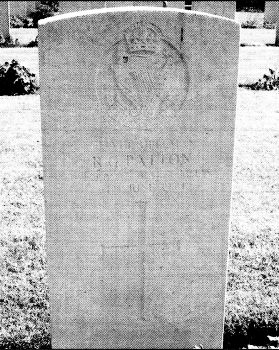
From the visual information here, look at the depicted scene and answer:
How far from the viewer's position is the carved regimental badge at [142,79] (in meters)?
3.00

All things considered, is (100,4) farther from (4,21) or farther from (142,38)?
(142,38)

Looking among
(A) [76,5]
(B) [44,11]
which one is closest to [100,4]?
(A) [76,5]

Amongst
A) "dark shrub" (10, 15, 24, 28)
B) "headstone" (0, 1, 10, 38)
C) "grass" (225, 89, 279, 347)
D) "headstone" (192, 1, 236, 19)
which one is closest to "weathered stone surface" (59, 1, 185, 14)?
"headstone" (192, 1, 236, 19)

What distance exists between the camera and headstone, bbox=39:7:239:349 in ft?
9.86

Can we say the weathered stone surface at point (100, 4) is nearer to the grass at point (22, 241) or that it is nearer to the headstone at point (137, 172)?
the grass at point (22, 241)

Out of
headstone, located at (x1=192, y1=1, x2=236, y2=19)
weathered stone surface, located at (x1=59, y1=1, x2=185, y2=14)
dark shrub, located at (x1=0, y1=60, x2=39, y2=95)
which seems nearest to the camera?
dark shrub, located at (x1=0, y1=60, x2=39, y2=95)

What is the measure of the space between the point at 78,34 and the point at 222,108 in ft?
2.96

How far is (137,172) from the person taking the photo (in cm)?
325

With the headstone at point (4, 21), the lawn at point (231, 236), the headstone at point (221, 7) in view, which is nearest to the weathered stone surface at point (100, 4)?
the headstone at point (221, 7)

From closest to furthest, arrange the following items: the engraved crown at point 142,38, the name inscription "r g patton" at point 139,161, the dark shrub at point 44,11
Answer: the engraved crown at point 142,38
the name inscription "r g patton" at point 139,161
the dark shrub at point 44,11

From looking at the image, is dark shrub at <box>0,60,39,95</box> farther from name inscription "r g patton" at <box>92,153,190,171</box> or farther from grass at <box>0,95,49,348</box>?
name inscription "r g patton" at <box>92,153,190,171</box>

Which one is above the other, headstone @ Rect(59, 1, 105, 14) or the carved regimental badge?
headstone @ Rect(59, 1, 105, 14)

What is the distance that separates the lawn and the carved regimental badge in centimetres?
181

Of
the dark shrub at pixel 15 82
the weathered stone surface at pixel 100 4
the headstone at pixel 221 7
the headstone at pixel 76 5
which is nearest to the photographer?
the dark shrub at pixel 15 82
